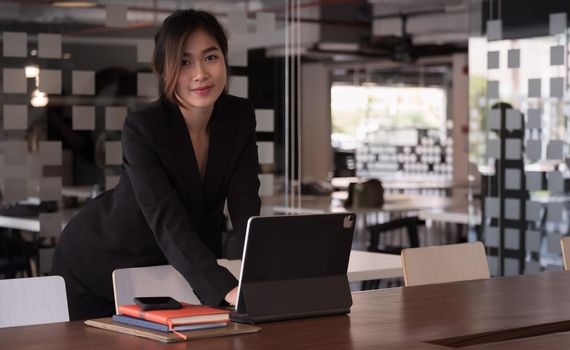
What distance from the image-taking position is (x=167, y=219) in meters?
2.85

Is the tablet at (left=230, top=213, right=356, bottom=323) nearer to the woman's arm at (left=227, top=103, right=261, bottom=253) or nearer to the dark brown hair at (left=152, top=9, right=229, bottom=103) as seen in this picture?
the woman's arm at (left=227, top=103, right=261, bottom=253)

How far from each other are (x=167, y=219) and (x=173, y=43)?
47cm

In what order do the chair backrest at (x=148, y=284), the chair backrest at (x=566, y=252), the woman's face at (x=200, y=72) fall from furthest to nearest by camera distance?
the chair backrest at (x=566, y=252) < the chair backrest at (x=148, y=284) < the woman's face at (x=200, y=72)

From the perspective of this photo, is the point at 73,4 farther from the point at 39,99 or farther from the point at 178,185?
the point at 178,185

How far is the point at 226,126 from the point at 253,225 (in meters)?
0.71

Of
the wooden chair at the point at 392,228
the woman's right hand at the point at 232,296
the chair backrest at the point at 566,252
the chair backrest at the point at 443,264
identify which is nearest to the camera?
the woman's right hand at the point at 232,296

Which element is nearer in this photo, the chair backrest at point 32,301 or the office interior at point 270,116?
the chair backrest at point 32,301

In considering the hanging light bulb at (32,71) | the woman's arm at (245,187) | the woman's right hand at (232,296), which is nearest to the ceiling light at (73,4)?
the hanging light bulb at (32,71)

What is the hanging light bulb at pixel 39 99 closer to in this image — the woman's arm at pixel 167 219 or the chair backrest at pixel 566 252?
the woman's arm at pixel 167 219

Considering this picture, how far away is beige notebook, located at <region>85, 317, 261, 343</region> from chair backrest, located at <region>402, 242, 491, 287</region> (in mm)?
1134

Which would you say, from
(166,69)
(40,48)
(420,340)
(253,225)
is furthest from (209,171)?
(40,48)

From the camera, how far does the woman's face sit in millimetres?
2924

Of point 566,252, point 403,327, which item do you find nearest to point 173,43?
point 403,327

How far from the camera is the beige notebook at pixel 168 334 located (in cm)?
236
